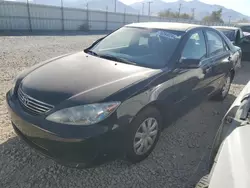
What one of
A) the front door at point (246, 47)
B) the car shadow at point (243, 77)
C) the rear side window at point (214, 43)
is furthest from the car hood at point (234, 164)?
the front door at point (246, 47)

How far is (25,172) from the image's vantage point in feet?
7.67

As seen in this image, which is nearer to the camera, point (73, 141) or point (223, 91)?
point (73, 141)

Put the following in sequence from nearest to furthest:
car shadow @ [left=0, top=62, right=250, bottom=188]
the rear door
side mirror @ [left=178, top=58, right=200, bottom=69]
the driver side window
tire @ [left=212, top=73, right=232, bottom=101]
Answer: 1. car shadow @ [left=0, top=62, right=250, bottom=188]
2. side mirror @ [left=178, top=58, right=200, bottom=69]
3. the driver side window
4. the rear door
5. tire @ [left=212, top=73, right=232, bottom=101]

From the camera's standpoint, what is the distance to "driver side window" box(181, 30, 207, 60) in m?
3.04

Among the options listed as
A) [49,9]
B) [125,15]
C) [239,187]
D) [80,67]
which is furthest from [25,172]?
[125,15]

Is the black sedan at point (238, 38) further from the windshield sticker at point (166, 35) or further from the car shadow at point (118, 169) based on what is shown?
the car shadow at point (118, 169)

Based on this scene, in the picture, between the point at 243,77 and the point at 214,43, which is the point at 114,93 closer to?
the point at 214,43

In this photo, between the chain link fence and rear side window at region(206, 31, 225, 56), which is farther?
the chain link fence

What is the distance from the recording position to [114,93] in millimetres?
Answer: 2131

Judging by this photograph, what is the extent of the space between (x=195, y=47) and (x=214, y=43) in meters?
0.82

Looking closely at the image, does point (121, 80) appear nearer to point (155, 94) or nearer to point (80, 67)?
point (155, 94)

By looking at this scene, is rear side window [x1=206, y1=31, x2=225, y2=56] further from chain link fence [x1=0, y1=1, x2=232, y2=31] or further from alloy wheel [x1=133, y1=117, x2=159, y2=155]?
chain link fence [x1=0, y1=1, x2=232, y2=31]

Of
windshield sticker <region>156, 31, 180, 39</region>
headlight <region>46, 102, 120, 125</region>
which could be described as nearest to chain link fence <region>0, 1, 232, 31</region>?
windshield sticker <region>156, 31, 180, 39</region>

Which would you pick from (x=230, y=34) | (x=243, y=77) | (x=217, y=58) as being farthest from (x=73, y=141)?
(x=230, y=34)
